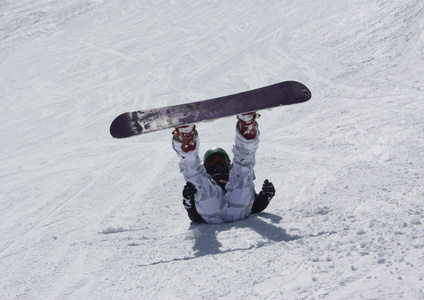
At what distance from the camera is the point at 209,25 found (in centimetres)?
1266

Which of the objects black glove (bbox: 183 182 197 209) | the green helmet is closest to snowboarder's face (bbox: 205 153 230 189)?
the green helmet

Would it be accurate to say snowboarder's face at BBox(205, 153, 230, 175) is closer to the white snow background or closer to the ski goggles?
the ski goggles

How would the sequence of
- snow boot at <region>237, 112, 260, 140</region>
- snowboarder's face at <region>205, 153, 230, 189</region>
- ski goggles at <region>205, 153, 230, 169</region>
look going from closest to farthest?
snow boot at <region>237, 112, 260, 140</region> → snowboarder's face at <region>205, 153, 230, 189</region> → ski goggles at <region>205, 153, 230, 169</region>

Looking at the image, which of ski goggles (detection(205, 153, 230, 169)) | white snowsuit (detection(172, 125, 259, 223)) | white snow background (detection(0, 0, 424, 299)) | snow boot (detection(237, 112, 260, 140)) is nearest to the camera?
white snow background (detection(0, 0, 424, 299))

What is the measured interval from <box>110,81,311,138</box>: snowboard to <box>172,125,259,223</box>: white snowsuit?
0.21 metres

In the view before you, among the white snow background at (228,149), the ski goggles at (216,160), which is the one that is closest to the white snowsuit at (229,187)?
the white snow background at (228,149)

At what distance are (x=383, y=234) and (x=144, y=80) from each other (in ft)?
26.5

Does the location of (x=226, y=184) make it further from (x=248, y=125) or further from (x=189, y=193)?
(x=248, y=125)

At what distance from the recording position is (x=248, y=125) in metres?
3.36

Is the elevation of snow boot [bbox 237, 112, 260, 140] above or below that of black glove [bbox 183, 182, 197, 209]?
above

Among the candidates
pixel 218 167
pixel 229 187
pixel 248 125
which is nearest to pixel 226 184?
pixel 229 187

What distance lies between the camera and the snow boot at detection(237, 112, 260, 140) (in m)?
3.32

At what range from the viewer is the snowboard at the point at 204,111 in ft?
11.0

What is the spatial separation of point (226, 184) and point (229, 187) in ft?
0.36
